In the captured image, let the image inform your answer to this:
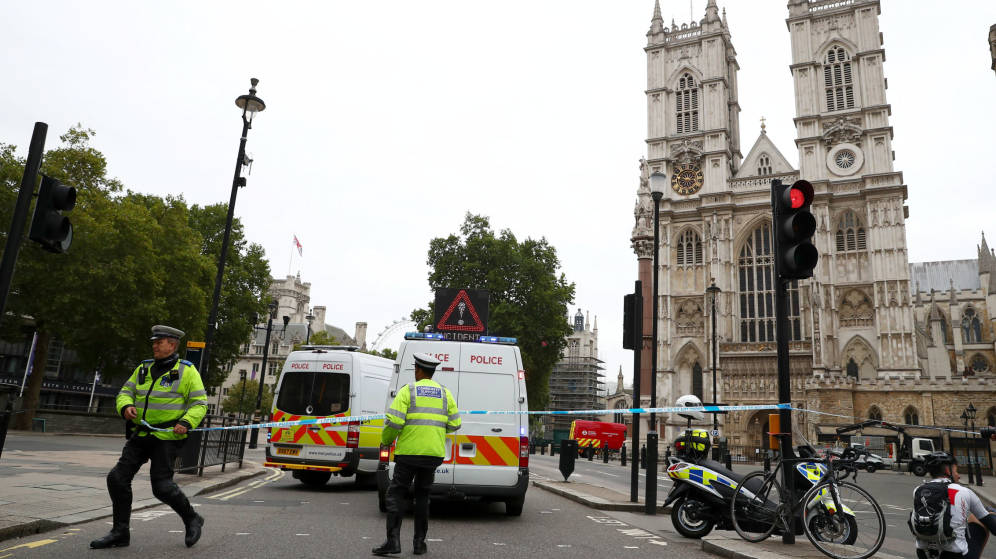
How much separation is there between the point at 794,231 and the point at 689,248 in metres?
49.3

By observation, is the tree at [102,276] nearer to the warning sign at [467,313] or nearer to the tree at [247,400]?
the warning sign at [467,313]

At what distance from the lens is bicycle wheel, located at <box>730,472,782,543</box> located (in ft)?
22.5

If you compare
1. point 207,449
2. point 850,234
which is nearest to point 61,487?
point 207,449

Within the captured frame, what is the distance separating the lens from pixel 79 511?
6875 millimetres

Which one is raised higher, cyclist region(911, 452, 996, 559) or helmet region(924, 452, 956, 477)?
helmet region(924, 452, 956, 477)

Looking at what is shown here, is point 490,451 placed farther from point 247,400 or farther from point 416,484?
point 247,400

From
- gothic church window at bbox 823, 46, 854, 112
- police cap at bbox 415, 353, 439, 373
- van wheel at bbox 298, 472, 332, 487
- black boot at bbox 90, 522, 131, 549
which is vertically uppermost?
gothic church window at bbox 823, 46, 854, 112

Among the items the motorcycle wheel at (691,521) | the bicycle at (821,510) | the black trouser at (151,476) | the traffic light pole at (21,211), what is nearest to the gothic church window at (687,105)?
the motorcycle wheel at (691,521)

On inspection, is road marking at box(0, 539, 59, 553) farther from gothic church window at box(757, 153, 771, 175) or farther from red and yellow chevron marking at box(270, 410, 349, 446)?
gothic church window at box(757, 153, 771, 175)

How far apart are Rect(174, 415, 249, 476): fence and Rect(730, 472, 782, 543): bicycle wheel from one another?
744cm

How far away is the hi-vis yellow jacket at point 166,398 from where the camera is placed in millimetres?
5566

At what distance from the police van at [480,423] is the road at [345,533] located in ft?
1.41

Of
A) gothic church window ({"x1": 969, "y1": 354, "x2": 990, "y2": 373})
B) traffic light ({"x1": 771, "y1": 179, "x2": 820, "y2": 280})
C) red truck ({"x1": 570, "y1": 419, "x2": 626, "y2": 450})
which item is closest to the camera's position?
traffic light ({"x1": 771, "y1": 179, "x2": 820, "y2": 280})

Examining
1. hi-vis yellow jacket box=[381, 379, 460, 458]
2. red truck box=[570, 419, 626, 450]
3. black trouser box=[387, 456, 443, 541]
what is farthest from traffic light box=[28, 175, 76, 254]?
red truck box=[570, 419, 626, 450]
